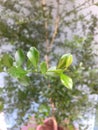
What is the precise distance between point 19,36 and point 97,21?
343mm

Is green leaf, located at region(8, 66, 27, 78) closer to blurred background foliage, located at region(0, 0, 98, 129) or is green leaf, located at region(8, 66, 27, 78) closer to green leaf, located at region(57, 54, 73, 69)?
green leaf, located at region(57, 54, 73, 69)

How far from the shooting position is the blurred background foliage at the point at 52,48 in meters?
0.84

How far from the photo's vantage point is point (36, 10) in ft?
2.84

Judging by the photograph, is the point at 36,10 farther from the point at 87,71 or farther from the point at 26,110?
the point at 26,110

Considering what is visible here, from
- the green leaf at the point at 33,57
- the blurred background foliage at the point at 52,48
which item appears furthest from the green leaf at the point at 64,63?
the blurred background foliage at the point at 52,48

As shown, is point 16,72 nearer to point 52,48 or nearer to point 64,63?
point 64,63

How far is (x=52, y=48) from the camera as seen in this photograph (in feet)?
3.06

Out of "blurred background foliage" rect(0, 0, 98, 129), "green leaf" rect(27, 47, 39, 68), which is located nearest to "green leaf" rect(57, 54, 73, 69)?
"green leaf" rect(27, 47, 39, 68)

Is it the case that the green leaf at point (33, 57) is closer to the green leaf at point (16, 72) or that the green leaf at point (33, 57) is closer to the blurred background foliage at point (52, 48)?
the green leaf at point (16, 72)

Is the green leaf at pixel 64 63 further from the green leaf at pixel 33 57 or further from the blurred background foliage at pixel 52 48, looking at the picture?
the blurred background foliage at pixel 52 48

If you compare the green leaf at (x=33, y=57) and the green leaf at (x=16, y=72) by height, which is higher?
the green leaf at (x=33, y=57)

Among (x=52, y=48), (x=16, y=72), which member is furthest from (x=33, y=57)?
(x=52, y=48)

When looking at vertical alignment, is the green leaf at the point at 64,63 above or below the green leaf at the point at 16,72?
above

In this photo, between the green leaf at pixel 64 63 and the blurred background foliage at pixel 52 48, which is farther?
the blurred background foliage at pixel 52 48
